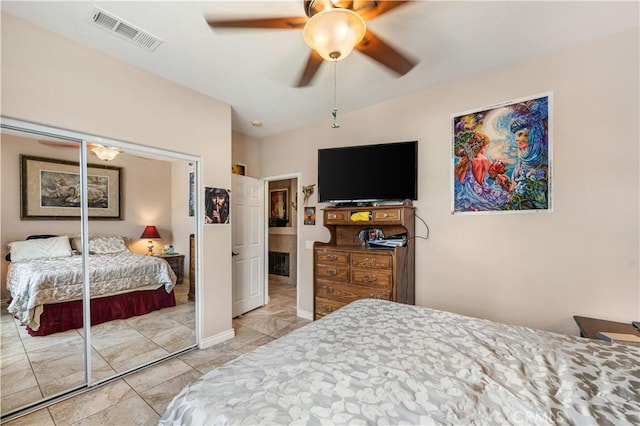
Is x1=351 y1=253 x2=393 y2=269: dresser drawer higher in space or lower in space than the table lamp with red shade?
lower

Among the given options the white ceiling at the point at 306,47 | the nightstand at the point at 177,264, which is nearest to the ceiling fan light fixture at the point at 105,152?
the white ceiling at the point at 306,47

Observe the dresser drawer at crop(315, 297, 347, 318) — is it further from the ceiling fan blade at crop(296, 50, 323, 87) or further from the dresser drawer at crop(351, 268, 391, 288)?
the ceiling fan blade at crop(296, 50, 323, 87)

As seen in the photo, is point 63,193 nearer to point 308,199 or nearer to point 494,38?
point 308,199

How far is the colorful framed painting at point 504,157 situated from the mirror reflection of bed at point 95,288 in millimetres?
2890

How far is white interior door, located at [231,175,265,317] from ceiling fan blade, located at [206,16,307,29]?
7.86 feet

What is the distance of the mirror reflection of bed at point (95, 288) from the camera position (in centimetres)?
196

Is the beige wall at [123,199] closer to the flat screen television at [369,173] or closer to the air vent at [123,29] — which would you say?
the air vent at [123,29]

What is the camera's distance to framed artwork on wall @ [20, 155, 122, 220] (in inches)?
78.6

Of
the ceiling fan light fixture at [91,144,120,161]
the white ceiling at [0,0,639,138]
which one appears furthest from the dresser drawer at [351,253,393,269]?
the ceiling fan light fixture at [91,144,120,161]

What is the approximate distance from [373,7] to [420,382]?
1887mm

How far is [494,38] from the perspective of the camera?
2.01m

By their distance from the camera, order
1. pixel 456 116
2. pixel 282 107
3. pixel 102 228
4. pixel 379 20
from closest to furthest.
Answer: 1. pixel 379 20
2. pixel 102 228
3. pixel 456 116
4. pixel 282 107

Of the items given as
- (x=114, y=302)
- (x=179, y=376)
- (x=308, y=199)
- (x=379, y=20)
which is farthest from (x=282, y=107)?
(x=179, y=376)

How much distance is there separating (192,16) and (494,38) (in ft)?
7.32
